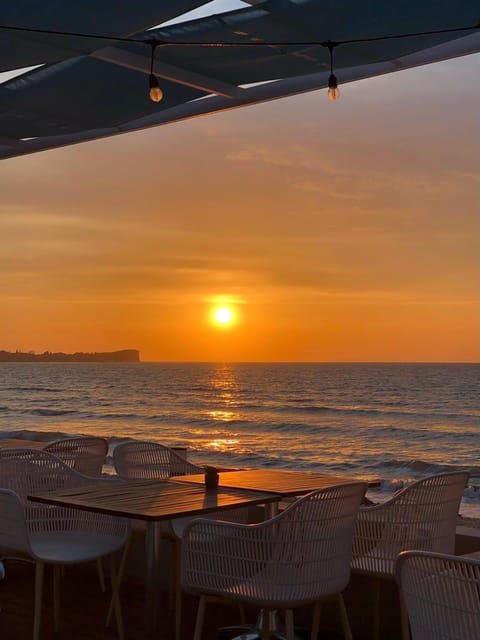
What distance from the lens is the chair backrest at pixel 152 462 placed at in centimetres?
478

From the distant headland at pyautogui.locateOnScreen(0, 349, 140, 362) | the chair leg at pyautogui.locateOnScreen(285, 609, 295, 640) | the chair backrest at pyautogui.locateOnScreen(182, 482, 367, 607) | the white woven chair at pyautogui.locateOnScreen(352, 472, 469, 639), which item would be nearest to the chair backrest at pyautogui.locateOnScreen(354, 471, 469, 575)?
the white woven chair at pyautogui.locateOnScreen(352, 472, 469, 639)

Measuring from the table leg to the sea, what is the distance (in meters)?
10.6

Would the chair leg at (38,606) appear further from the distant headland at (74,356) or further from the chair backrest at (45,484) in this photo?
the distant headland at (74,356)

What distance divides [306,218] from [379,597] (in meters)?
28.5

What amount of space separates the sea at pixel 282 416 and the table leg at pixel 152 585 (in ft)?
34.9

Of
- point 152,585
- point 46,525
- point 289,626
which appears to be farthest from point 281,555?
point 46,525

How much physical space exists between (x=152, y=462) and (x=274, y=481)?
998mm

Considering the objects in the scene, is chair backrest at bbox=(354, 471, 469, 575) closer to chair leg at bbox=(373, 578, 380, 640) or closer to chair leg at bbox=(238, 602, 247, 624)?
chair leg at bbox=(373, 578, 380, 640)

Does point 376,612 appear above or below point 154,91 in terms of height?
below

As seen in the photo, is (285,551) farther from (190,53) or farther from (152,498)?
(190,53)

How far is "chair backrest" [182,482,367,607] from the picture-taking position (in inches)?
122

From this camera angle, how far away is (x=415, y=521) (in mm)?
3473

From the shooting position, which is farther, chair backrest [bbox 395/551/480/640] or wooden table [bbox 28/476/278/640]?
wooden table [bbox 28/476/278/640]

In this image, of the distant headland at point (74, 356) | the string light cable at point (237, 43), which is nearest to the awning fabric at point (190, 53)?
the string light cable at point (237, 43)
